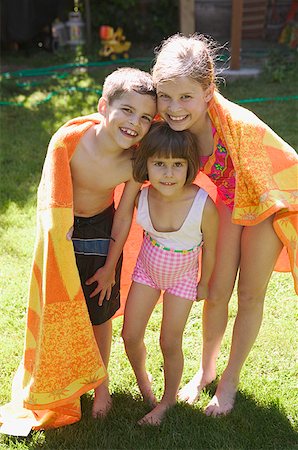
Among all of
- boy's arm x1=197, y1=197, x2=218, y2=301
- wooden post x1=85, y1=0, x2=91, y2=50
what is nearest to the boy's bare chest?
boy's arm x1=197, y1=197, x2=218, y2=301

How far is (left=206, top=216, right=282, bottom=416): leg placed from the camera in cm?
249

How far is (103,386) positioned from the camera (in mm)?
2729

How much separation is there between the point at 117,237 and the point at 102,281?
0.19 m

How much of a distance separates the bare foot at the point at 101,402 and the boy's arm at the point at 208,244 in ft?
1.88

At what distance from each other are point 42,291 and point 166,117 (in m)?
0.77

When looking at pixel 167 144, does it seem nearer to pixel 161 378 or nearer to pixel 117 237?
pixel 117 237

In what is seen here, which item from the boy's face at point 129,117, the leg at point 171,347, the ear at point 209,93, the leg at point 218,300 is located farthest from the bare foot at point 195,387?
the ear at point 209,93

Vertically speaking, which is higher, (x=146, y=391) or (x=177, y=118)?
(x=177, y=118)

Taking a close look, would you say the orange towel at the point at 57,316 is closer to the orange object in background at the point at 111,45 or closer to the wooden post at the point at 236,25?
the wooden post at the point at 236,25

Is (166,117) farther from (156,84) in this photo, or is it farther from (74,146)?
(74,146)

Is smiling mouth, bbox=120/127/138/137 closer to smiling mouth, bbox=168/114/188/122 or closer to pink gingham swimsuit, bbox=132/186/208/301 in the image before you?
smiling mouth, bbox=168/114/188/122

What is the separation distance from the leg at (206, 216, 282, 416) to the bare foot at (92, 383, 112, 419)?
1.37 ft

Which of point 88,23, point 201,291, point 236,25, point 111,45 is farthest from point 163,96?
point 88,23

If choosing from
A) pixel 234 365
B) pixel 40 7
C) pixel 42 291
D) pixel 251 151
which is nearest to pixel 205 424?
pixel 234 365
